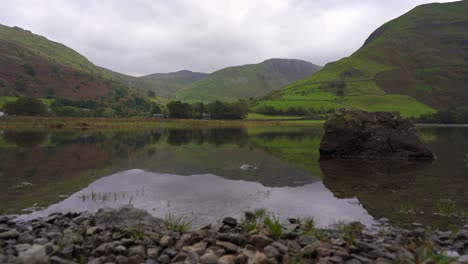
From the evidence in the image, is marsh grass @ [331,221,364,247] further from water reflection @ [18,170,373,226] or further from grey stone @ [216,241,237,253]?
grey stone @ [216,241,237,253]

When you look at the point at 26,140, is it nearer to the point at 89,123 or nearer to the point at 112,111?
the point at 89,123

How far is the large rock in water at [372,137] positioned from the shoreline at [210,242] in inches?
945

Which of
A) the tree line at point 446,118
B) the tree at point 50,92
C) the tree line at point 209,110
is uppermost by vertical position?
the tree at point 50,92

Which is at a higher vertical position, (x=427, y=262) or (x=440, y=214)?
(x=427, y=262)

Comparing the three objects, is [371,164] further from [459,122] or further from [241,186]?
[459,122]

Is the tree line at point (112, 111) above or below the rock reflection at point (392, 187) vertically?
above

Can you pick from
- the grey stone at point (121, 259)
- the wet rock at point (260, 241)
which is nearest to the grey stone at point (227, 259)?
the wet rock at point (260, 241)

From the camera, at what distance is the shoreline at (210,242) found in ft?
28.3

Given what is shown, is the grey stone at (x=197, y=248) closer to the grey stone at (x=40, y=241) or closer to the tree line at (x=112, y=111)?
the grey stone at (x=40, y=241)

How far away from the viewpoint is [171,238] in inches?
404

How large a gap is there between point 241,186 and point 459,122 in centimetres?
17753

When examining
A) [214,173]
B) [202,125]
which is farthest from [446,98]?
[214,173]

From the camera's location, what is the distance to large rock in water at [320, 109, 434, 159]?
34594 millimetres

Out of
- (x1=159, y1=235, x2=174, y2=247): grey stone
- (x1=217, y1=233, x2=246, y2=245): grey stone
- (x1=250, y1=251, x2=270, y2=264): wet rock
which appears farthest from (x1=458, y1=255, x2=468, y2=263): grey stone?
(x1=159, y1=235, x2=174, y2=247): grey stone
